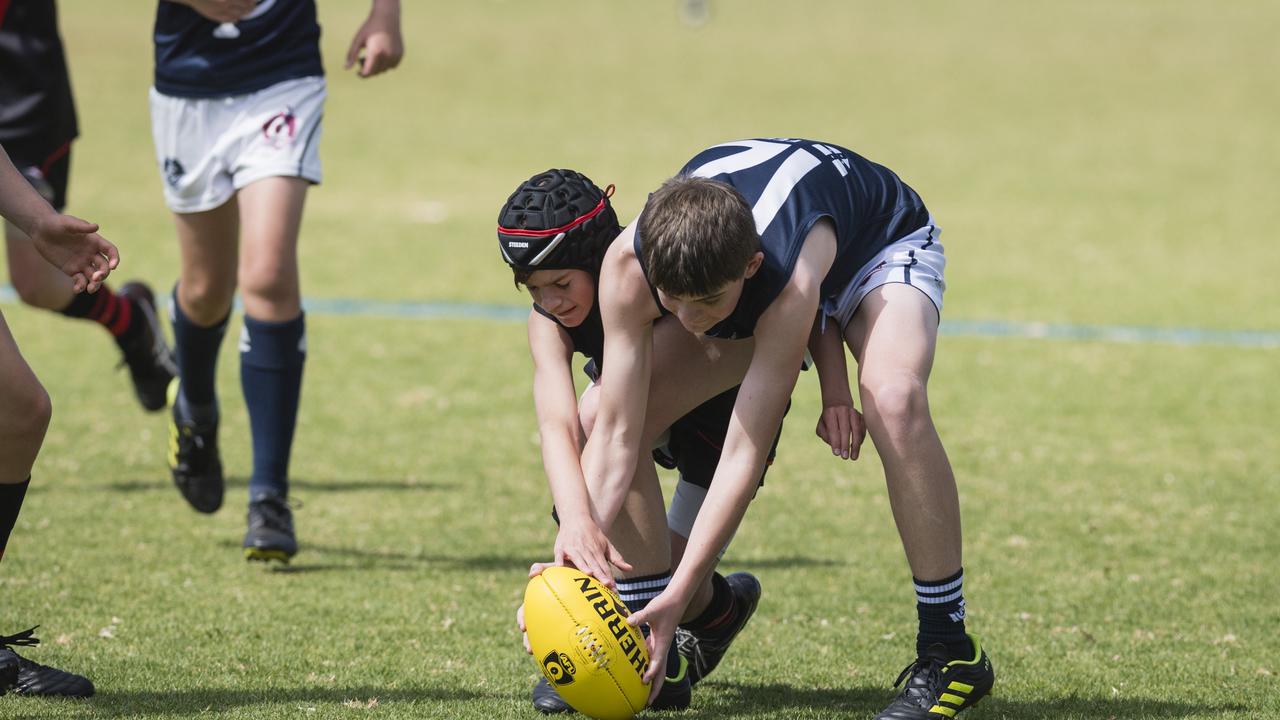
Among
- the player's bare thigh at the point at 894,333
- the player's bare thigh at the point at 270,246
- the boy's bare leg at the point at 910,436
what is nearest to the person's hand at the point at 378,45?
the player's bare thigh at the point at 270,246

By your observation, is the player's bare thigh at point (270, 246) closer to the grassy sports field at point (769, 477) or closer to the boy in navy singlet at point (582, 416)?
the grassy sports field at point (769, 477)

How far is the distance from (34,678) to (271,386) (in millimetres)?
1549

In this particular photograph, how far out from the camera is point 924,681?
3.46 metres

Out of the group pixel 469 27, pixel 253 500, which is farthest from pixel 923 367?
pixel 469 27

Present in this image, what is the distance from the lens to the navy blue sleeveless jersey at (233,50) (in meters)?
5.08

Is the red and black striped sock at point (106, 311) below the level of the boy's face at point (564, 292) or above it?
below

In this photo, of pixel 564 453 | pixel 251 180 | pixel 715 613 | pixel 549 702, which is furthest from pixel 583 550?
pixel 251 180

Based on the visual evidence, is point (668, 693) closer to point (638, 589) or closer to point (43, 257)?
point (638, 589)

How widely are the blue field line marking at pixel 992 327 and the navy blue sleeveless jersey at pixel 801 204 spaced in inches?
232

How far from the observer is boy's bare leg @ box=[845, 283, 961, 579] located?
340cm

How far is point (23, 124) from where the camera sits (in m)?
5.79

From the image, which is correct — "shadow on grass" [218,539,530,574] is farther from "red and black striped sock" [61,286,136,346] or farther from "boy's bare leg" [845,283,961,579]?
"boy's bare leg" [845,283,961,579]

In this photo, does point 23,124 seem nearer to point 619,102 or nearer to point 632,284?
point 632,284

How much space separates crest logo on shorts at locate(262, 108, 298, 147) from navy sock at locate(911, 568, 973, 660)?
8.56 ft
